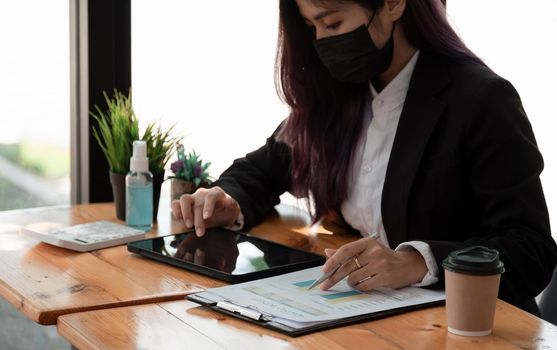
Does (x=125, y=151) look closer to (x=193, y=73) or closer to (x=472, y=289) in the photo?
(x=193, y=73)

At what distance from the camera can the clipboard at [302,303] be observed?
138 centimetres

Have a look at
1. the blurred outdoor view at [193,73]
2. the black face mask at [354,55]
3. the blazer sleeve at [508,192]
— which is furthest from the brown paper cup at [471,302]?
the blurred outdoor view at [193,73]

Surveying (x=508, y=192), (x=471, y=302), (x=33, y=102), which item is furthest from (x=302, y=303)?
(x=33, y=102)

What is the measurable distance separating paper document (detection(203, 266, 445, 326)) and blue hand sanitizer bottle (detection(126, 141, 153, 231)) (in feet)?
1.81

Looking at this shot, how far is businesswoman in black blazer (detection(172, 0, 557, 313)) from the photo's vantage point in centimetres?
171

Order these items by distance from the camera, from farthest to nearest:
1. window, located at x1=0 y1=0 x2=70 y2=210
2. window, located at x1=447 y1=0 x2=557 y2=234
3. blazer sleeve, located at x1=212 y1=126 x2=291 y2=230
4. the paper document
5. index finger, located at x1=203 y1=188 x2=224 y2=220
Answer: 1. window, located at x1=447 y1=0 x2=557 y2=234
2. window, located at x1=0 y1=0 x2=70 y2=210
3. blazer sleeve, located at x1=212 y1=126 x2=291 y2=230
4. index finger, located at x1=203 y1=188 x2=224 y2=220
5. the paper document

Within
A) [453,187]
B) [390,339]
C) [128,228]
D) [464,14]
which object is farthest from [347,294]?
[464,14]

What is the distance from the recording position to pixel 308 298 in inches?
58.8

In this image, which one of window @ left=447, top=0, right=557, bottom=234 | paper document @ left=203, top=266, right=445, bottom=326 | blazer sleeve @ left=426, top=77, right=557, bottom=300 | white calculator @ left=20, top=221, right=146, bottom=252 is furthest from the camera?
window @ left=447, top=0, right=557, bottom=234

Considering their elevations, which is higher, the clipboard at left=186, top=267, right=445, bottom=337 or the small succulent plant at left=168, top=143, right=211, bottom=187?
the small succulent plant at left=168, top=143, right=211, bottom=187

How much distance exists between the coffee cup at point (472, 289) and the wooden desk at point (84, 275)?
47cm

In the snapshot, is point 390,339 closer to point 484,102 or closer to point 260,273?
point 260,273

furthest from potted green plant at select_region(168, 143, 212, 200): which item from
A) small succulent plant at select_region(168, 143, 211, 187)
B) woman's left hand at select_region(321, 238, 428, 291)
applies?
woman's left hand at select_region(321, 238, 428, 291)

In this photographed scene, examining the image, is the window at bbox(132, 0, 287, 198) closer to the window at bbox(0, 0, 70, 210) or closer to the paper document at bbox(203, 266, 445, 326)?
the window at bbox(0, 0, 70, 210)
